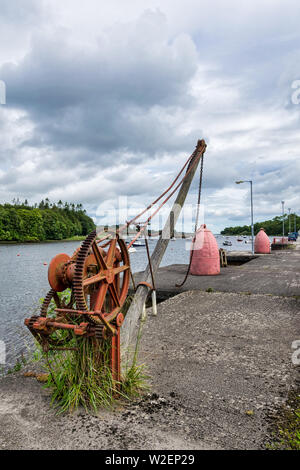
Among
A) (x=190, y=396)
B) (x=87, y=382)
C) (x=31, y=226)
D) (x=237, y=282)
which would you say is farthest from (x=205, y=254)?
(x=31, y=226)

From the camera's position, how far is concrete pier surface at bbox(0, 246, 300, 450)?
3.47 metres

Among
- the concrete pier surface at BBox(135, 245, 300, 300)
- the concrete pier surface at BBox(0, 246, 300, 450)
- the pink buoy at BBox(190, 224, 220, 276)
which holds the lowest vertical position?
the concrete pier surface at BBox(0, 246, 300, 450)

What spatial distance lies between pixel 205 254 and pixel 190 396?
39.7ft

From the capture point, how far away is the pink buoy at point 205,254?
52.4 feet

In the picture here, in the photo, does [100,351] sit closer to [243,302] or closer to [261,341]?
[261,341]

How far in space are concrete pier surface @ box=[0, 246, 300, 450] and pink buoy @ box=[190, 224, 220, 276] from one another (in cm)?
762

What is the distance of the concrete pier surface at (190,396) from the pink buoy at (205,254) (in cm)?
762

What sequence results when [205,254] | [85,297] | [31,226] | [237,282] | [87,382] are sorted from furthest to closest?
1. [31,226]
2. [205,254]
3. [237,282]
4. [85,297]
5. [87,382]

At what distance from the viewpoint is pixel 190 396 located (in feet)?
14.4

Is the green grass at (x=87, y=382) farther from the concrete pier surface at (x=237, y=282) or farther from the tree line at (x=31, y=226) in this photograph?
the tree line at (x=31, y=226)

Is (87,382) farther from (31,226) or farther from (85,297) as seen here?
(31,226)

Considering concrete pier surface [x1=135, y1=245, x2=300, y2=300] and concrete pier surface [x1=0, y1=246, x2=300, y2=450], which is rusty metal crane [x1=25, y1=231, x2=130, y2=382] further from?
concrete pier surface [x1=135, y1=245, x2=300, y2=300]

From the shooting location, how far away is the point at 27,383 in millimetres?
4785

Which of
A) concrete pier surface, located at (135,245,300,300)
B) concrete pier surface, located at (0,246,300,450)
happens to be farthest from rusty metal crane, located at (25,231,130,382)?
concrete pier surface, located at (135,245,300,300)
